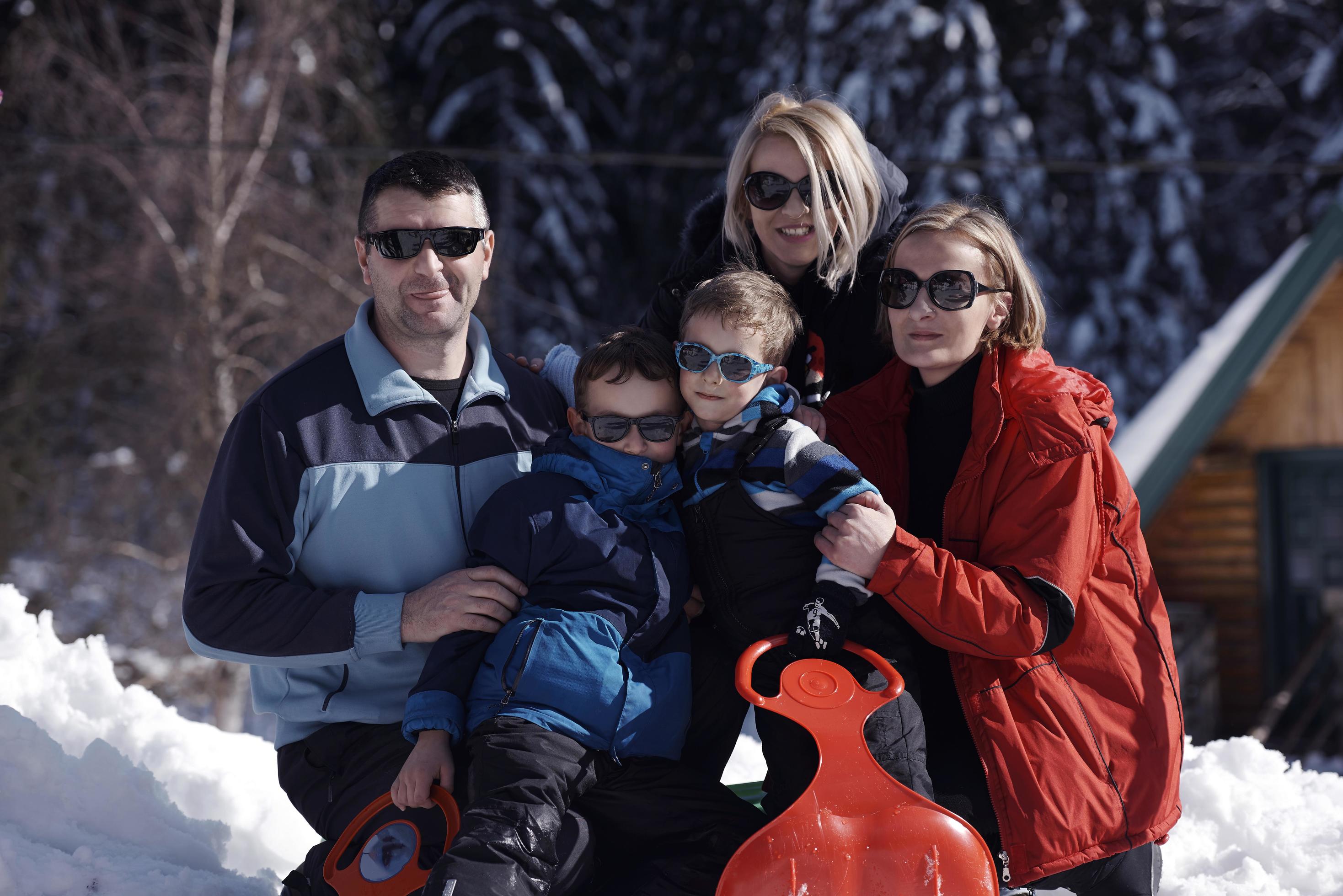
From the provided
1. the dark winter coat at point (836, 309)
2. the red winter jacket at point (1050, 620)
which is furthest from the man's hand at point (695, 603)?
the dark winter coat at point (836, 309)

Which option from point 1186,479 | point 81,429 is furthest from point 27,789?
point 81,429

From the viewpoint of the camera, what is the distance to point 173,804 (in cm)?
320

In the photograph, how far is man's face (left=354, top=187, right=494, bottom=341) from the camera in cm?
275

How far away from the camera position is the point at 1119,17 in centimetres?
1728

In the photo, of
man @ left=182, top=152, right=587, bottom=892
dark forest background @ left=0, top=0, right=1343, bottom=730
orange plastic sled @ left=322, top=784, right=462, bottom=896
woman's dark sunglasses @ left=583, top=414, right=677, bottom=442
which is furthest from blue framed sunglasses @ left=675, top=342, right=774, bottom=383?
dark forest background @ left=0, top=0, right=1343, bottom=730

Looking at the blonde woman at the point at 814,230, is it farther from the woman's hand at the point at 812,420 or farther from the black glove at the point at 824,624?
the black glove at the point at 824,624

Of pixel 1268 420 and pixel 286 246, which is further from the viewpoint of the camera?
pixel 286 246

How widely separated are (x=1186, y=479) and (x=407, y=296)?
25.7 feet

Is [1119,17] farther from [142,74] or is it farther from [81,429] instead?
[81,429]

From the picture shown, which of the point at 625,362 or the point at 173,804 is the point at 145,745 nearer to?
the point at 173,804

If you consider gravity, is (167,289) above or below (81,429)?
above

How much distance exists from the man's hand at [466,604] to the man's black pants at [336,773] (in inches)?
12.5

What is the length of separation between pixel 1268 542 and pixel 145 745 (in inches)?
330

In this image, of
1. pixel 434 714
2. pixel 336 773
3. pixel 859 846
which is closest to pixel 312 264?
pixel 336 773
